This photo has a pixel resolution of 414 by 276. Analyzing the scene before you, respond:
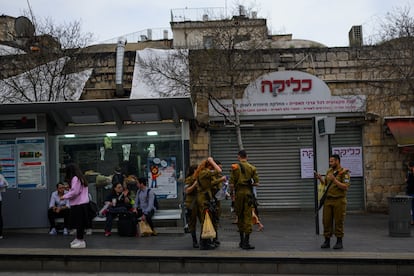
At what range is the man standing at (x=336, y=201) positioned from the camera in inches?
354

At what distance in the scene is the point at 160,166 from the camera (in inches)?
472

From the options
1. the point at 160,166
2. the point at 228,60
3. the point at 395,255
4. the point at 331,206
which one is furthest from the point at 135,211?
the point at 228,60

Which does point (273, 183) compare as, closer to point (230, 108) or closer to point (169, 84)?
point (230, 108)

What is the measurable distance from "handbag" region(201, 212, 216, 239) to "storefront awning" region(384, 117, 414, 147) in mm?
8744

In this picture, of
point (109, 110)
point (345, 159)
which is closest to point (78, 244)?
point (109, 110)

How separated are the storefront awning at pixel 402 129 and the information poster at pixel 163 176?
7455mm

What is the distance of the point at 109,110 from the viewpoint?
37.3 feet

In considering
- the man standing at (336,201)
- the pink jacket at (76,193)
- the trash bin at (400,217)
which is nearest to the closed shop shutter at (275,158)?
the trash bin at (400,217)

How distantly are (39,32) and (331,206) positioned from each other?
1152 cm

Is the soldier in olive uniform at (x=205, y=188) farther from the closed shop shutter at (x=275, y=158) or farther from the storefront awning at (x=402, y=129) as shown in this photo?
the storefront awning at (x=402, y=129)

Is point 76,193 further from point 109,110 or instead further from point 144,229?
point 109,110

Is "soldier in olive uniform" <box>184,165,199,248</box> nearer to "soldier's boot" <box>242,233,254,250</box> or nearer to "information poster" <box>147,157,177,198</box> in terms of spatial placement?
"soldier's boot" <box>242,233,254,250</box>

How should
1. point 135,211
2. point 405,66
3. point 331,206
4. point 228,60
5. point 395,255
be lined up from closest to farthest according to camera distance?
1. point 395,255
2. point 331,206
3. point 135,211
4. point 405,66
5. point 228,60

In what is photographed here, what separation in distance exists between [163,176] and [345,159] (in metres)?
7.15
